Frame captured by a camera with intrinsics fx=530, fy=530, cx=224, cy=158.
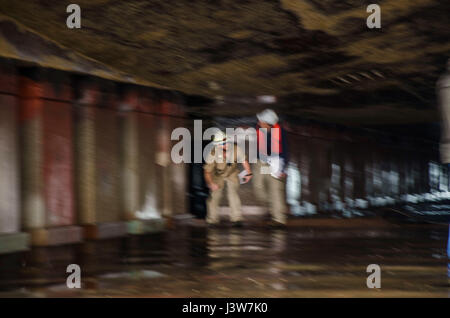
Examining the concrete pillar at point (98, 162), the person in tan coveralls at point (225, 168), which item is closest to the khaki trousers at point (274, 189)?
the person in tan coveralls at point (225, 168)

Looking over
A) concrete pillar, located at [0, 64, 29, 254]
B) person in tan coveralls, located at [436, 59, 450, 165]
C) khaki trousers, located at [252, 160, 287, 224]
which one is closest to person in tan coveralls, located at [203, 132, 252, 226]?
khaki trousers, located at [252, 160, 287, 224]

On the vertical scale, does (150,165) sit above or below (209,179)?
above

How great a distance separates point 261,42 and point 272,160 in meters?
2.56

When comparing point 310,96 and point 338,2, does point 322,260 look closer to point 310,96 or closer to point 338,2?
point 338,2

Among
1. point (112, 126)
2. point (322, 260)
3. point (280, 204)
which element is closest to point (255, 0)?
point (322, 260)

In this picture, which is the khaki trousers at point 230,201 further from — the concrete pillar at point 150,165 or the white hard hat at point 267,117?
the white hard hat at point 267,117

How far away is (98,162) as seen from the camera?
9078 millimetres

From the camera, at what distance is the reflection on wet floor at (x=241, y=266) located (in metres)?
4.27

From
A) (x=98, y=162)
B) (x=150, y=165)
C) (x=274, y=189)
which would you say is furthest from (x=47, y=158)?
(x=274, y=189)

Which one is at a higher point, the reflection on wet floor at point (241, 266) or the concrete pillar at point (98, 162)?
the concrete pillar at point (98, 162)

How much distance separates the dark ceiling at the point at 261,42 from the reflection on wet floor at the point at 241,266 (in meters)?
2.91

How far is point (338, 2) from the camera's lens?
6.07 metres

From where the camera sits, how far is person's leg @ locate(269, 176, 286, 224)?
10.1m

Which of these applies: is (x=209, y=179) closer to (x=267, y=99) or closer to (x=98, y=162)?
(x=98, y=162)
